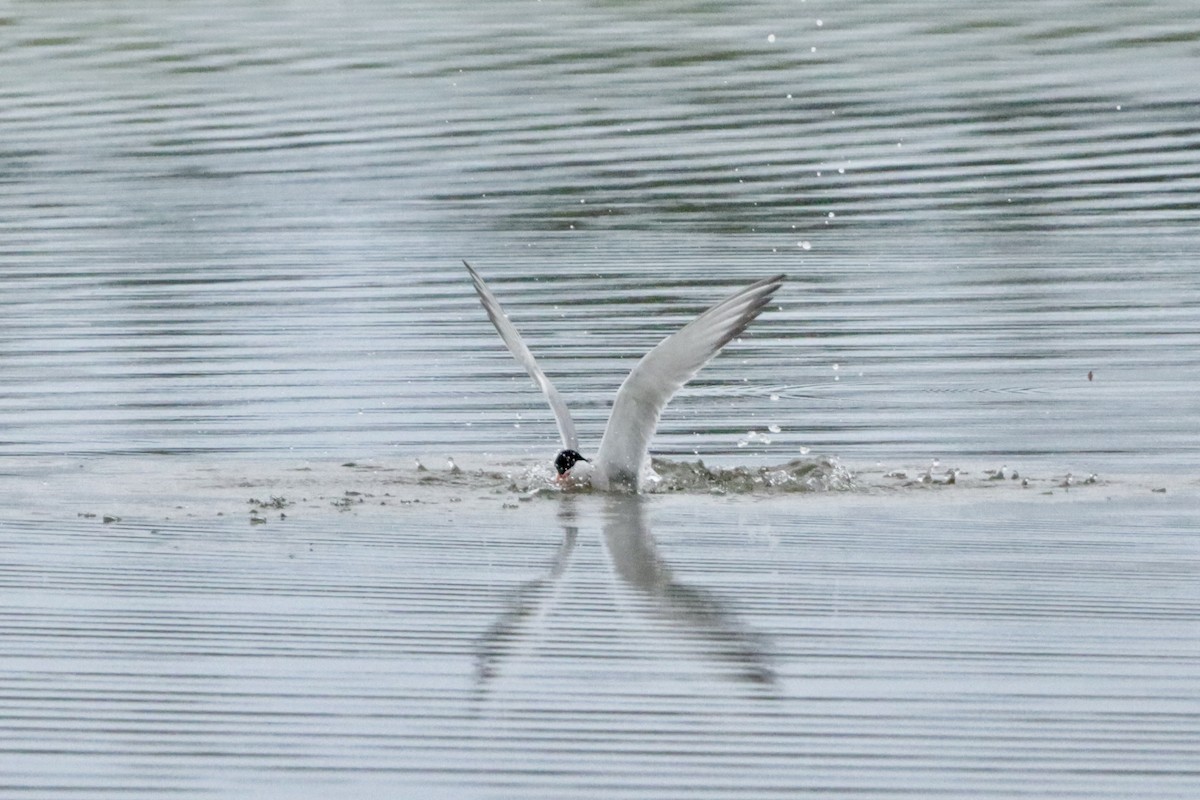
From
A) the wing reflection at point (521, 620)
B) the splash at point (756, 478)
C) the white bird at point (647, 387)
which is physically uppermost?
the white bird at point (647, 387)

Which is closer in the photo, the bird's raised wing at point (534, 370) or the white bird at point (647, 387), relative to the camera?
the white bird at point (647, 387)

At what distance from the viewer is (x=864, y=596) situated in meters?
11.2

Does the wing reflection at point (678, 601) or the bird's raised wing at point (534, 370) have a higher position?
the bird's raised wing at point (534, 370)

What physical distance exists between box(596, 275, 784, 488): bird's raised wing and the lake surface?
0.32m

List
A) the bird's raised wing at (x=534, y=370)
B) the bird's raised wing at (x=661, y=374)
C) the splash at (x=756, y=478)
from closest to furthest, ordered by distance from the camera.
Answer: the bird's raised wing at (x=661, y=374)
the bird's raised wing at (x=534, y=370)
the splash at (x=756, y=478)

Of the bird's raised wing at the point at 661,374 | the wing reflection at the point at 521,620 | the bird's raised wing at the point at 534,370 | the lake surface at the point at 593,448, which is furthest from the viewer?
the bird's raised wing at the point at 534,370

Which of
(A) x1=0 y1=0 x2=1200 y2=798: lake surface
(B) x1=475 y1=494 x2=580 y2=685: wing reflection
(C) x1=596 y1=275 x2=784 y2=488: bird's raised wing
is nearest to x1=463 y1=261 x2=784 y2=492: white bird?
(C) x1=596 y1=275 x2=784 y2=488: bird's raised wing

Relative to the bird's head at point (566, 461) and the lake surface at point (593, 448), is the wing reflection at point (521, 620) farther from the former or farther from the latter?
the bird's head at point (566, 461)

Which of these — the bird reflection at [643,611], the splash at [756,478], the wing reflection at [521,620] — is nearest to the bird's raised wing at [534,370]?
the splash at [756,478]

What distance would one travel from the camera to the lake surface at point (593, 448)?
29.7 ft

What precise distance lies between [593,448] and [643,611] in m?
5.33

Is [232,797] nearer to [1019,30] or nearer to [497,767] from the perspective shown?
[497,767]

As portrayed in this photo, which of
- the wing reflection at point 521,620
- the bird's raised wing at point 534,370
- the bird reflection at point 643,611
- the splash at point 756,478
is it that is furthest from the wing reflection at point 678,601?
the splash at point 756,478

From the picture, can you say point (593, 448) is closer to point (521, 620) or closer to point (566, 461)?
point (566, 461)
